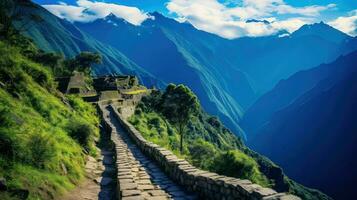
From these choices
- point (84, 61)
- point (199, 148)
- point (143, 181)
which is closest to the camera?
point (143, 181)

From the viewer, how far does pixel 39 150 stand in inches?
388

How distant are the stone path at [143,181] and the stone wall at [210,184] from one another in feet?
0.95

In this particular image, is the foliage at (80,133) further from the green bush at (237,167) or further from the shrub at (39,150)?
the green bush at (237,167)

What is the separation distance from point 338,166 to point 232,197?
536ft

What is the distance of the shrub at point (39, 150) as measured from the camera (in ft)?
31.7

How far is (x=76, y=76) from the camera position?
53500 millimetres

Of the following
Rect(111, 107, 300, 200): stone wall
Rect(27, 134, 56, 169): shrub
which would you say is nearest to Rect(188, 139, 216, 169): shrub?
Rect(111, 107, 300, 200): stone wall

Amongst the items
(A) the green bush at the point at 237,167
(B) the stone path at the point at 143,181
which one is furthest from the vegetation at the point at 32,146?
(A) the green bush at the point at 237,167

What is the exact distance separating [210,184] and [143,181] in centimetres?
295

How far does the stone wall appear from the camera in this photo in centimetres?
752

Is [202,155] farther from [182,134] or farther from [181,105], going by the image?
[182,134]

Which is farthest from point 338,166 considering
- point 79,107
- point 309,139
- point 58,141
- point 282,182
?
point 58,141

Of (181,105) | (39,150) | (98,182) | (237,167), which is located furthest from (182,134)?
(39,150)

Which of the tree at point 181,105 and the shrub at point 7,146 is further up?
the tree at point 181,105
